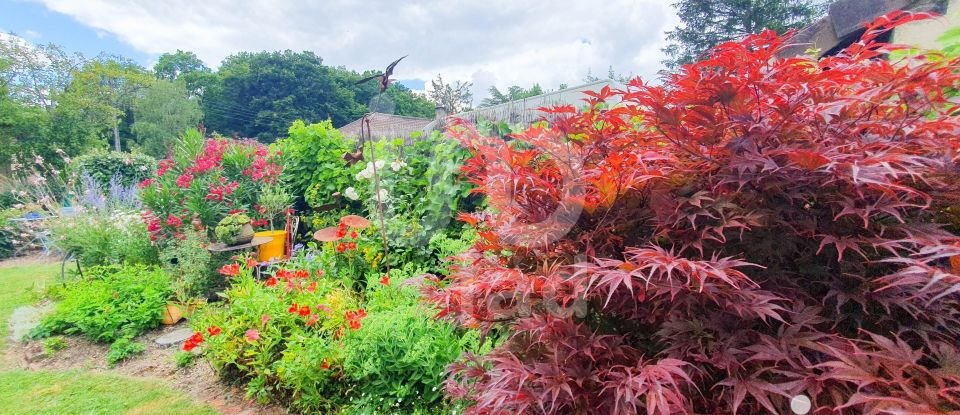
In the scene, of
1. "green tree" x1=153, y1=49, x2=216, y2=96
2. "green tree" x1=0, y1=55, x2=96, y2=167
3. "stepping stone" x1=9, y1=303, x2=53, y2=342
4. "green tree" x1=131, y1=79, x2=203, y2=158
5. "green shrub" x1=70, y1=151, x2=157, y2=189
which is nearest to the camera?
"stepping stone" x1=9, y1=303, x2=53, y2=342

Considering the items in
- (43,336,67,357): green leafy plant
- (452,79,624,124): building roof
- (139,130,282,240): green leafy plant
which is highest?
(452,79,624,124): building roof

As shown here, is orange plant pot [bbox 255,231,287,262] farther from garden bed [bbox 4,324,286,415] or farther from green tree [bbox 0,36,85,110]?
green tree [bbox 0,36,85,110]

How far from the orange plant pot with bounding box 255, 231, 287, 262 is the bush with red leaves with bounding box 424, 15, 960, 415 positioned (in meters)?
3.83

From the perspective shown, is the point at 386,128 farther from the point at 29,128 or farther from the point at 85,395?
the point at 29,128

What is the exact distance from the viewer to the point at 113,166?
985 centimetres

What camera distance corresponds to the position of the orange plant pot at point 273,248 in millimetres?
4348

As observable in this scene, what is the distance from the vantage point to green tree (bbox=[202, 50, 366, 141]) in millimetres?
29719

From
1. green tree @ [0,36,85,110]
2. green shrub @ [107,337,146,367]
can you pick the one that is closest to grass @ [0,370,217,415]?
green shrub @ [107,337,146,367]

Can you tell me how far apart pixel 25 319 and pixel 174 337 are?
5.48ft

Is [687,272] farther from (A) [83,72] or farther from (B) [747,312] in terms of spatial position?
(A) [83,72]

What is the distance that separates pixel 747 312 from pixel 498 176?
67cm

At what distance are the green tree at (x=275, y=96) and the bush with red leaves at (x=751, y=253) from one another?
101 feet

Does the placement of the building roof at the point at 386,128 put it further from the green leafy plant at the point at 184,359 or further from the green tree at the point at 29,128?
the green tree at the point at 29,128

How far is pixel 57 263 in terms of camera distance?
20.4 ft
